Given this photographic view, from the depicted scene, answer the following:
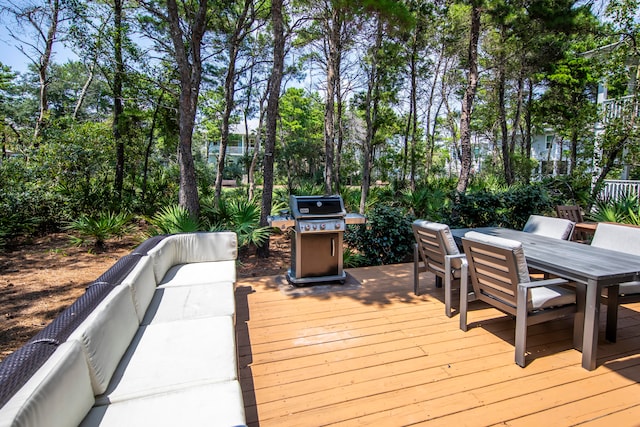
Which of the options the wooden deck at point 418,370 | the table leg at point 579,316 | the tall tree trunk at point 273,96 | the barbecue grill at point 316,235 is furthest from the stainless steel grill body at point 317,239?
the table leg at point 579,316

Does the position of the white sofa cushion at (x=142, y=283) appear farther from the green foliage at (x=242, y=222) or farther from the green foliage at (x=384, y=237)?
the green foliage at (x=384, y=237)

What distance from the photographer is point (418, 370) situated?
7.39 ft

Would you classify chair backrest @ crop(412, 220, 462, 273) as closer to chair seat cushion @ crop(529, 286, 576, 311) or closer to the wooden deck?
the wooden deck

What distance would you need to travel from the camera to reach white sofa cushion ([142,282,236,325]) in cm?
226

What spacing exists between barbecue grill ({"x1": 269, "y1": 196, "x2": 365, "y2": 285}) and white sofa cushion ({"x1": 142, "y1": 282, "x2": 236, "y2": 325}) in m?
1.12

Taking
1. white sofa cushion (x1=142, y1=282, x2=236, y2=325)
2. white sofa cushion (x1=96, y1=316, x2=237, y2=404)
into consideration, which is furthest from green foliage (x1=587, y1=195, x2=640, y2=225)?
white sofa cushion (x1=96, y1=316, x2=237, y2=404)

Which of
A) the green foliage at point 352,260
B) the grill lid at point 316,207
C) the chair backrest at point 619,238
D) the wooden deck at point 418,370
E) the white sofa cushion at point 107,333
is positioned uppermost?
the grill lid at point 316,207

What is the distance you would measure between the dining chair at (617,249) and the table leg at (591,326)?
468 millimetres

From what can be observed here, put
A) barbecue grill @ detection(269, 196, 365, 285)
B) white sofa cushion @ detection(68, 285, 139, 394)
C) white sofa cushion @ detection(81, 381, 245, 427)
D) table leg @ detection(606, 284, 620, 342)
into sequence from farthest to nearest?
barbecue grill @ detection(269, 196, 365, 285) → table leg @ detection(606, 284, 620, 342) → white sofa cushion @ detection(68, 285, 139, 394) → white sofa cushion @ detection(81, 381, 245, 427)

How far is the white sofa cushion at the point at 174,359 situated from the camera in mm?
1502

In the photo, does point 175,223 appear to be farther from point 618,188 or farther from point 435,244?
point 618,188

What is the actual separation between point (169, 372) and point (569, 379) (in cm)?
234

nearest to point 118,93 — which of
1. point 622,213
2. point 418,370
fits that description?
point 418,370

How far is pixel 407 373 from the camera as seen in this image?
7.28ft
